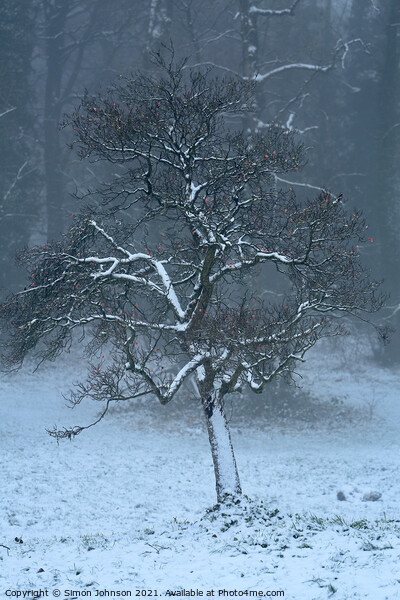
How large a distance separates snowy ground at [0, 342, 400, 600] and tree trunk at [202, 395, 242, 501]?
77 centimetres

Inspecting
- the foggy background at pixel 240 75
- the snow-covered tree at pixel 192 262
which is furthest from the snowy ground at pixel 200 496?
the foggy background at pixel 240 75

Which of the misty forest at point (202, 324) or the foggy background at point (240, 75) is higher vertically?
the foggy background at point (240, 75)

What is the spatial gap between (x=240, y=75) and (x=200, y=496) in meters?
19.0

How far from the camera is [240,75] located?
25.3m

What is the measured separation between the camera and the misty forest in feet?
28.6

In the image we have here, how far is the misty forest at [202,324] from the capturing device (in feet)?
28.6

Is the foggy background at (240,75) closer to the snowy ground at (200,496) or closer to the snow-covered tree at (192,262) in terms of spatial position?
the snowy ground at (200,496)

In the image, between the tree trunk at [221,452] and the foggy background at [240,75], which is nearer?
the tree trunk at [221,452]

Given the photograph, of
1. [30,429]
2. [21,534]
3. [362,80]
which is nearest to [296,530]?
[21,534]

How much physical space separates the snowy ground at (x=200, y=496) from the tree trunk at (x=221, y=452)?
0.77 metres

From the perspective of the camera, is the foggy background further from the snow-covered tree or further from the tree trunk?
the tree trunk

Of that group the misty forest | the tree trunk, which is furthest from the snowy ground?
the tree trunk

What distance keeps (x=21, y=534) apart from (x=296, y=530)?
5.52 meters

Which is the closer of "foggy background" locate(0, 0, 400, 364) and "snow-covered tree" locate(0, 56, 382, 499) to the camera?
"snow-covered tree" locate(0, 56, 382, 499)
